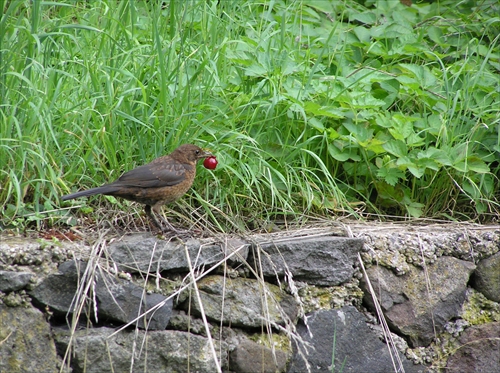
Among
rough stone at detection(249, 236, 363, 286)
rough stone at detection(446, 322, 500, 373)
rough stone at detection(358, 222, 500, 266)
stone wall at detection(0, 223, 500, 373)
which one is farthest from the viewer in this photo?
rough stone at detection(446, 322, 500, 373)

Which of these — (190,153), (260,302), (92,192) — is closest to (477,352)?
(260,302)

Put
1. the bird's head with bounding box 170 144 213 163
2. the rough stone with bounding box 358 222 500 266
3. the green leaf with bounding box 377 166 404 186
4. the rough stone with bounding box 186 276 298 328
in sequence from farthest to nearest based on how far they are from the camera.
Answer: the green leaf with bounding box 377 166 404 186 < the rough stone with bounding box 358 222 500 266 < the bird's head with bounding box 170 144 213 163 < the rough stone with bounding box 186 276 298 328

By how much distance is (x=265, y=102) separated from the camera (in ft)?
13.0

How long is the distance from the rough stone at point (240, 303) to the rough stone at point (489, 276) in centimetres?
125

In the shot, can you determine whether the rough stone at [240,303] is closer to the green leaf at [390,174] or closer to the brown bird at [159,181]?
the brown bird at [159,181]

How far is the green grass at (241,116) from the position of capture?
11.4ft

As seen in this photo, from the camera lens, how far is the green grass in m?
3.47

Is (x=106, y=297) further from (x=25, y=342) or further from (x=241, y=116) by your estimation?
(x=241, y=116)

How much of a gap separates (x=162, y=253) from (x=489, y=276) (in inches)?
78.0

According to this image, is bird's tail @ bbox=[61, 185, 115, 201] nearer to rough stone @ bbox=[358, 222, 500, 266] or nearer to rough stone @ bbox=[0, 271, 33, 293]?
rough stone @ bbox=[0, 271, 33, 293]

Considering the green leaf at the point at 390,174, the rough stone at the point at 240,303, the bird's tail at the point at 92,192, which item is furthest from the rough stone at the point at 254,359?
the green leaf at the point at 390,174

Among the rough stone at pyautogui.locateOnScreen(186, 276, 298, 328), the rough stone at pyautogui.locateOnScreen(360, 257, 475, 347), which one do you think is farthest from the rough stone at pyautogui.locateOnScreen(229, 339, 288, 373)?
the rough stone at pyautogui.locateOnScreen(360, 257, 475, 347)

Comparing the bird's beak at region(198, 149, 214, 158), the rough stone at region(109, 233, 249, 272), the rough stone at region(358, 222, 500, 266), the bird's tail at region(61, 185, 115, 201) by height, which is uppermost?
the bird's beak at region(198, 149, 214, 158)

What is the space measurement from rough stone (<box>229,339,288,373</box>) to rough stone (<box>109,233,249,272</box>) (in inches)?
17.3
